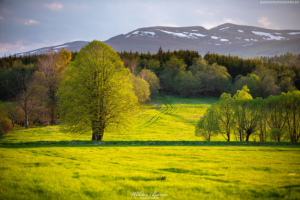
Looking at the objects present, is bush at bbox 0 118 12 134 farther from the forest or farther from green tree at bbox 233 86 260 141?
green tree at bbox 233 86 260 141

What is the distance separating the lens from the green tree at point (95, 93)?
25.2 meters

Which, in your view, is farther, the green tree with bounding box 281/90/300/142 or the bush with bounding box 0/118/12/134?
the bush with bounding box 0/118/12/134

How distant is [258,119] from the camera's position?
32844 millimetres

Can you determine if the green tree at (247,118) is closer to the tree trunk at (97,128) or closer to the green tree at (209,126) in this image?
the green tree at (209,126)

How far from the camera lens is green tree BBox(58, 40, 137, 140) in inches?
991

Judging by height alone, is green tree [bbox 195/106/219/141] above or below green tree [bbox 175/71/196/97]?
below

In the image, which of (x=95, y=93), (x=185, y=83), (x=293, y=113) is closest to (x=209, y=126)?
(x=293, y=113)

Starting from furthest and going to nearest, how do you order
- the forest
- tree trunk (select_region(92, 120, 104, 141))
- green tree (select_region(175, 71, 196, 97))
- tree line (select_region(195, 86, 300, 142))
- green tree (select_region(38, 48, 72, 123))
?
1. green tree (select_region(175, 71, 196, 97))
2. green tree (select_region(38, 48, 72, 123))
3. the forest
4. tree line (select_region(195, 86, 300, 142))
5. tree trunk (select_region(92, 120, 104, 141))

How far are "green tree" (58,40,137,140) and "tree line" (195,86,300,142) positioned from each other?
1751 cm

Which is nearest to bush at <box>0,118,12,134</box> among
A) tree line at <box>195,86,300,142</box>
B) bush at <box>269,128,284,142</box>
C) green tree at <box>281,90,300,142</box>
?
tree line at <box>195,86,300,142</box>

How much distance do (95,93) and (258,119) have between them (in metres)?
31.2

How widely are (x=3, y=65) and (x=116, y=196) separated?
12552cm

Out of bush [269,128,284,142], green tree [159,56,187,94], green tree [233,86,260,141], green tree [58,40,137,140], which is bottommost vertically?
bush [269,128,284,142]

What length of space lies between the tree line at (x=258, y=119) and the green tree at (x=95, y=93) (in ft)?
57.4
